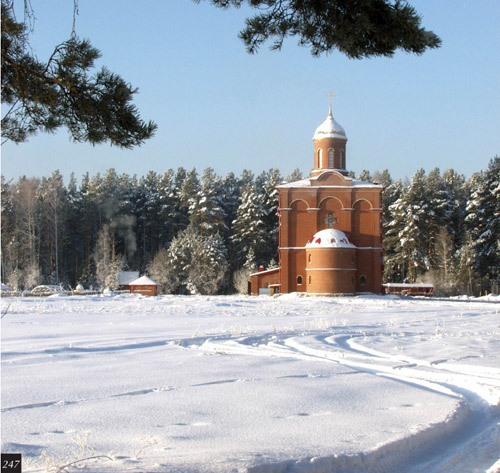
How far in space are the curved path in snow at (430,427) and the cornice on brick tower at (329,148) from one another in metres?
37.0

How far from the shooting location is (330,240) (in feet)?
140

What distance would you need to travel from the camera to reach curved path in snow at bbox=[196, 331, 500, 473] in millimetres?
4785

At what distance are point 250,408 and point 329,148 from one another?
43917mm

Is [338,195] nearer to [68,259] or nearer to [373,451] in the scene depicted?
[68,259]

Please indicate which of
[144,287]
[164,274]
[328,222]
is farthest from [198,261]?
[328,222]

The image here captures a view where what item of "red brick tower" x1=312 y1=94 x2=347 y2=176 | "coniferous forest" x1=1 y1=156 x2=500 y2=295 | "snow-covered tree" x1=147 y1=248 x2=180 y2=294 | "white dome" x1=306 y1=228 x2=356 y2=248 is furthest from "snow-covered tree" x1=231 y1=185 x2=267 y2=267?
"white dome" x1=306 y1=228 x2=356 y2=248

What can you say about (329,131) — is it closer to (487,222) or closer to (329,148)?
(329,148)

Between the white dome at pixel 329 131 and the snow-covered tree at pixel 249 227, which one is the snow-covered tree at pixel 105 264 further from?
the white dome at pixel 329 131

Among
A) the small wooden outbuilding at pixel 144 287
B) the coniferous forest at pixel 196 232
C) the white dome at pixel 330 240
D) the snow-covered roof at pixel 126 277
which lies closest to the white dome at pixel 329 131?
the white dome at pixel 330 240

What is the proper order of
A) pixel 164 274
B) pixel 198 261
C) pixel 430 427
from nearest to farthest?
pixel 430 427
pixel 164 274
pixel 198 261

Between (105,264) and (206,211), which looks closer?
(105,264)

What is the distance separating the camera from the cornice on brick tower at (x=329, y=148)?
1912 inches

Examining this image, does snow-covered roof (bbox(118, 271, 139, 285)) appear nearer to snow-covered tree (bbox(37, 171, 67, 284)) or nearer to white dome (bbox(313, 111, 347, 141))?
snow-covered tree (bbox(37, 171, 67, 284))

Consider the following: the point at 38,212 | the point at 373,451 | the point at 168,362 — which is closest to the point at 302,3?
the point at 373,451
